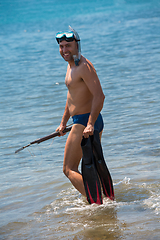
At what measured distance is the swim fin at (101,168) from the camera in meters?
4.12

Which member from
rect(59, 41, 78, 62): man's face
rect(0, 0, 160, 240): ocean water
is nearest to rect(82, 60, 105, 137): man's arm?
rect(59, 41, 78, 62): man's face

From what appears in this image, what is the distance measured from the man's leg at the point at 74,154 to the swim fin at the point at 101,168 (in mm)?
194

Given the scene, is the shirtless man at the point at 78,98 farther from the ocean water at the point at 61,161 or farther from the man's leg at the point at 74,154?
the ocean water at the point at 61,161

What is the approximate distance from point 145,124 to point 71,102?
3.49 m

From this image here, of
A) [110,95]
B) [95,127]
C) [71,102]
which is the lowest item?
[110,95]

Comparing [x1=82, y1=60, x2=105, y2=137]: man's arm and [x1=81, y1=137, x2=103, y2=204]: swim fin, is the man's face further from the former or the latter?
[x1=81, y1=137, x2=103, y2=204]: swim fin

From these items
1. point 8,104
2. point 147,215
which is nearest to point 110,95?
point 8,104

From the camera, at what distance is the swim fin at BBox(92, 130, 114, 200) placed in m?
4.12

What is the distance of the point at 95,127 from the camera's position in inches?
165

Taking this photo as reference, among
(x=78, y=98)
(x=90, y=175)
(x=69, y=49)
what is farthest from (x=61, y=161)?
(x=69, y=49)

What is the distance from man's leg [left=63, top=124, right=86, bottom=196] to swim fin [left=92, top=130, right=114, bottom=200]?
0.19 m

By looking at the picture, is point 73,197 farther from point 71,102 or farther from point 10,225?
point 71,102

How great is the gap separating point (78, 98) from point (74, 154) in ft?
2.07

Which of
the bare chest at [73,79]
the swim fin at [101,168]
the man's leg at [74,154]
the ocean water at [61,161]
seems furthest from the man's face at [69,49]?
the ocean water at [61,161]
